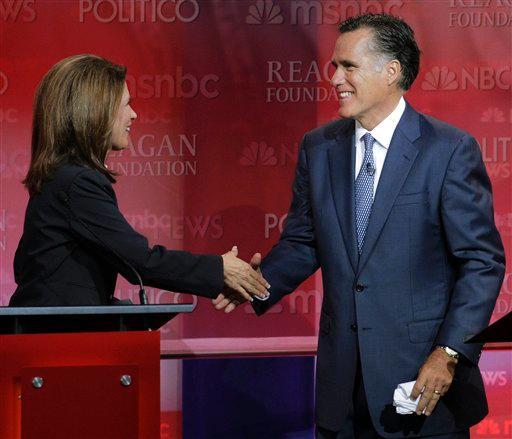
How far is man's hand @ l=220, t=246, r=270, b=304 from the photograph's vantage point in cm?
269

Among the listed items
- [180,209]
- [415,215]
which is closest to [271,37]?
[180,209]

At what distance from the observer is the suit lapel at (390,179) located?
8.10 feet

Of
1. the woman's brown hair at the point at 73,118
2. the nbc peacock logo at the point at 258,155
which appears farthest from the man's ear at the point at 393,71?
the nbc peacock logo at the point at 258,155

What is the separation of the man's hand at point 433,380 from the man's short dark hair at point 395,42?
0.77m

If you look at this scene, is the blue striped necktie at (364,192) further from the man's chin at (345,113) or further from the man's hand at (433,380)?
the man's hand at (433,380)

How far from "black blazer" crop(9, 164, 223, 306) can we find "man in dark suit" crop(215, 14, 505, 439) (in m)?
0.46

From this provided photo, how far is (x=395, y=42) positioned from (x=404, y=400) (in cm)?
98

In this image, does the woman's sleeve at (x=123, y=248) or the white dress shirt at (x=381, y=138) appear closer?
the woman's sleeve at (x=123, y=248)

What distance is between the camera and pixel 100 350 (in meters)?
2.00

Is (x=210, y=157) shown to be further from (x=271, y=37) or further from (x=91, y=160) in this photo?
(x=91, y=160)

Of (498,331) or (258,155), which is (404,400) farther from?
(258,155)

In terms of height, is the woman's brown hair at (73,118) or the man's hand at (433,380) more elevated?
the woman's brown hair at (73,118)

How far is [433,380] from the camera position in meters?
2.31

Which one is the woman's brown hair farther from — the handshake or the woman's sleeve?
the handshake
